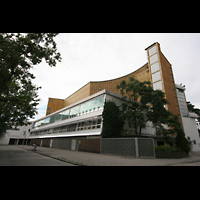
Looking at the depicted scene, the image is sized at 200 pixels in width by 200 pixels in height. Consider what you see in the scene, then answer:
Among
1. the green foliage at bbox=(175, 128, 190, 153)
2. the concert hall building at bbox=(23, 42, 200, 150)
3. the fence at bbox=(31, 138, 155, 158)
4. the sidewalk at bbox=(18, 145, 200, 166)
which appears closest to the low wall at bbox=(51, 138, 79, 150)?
the concert hall building at bbox=(23, 42, 200, 150)

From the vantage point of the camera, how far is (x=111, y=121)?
16656 mm

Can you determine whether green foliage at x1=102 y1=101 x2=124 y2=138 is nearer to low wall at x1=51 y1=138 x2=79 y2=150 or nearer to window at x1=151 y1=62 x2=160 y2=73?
low wall at x1=51 y1=138 x2=79 y2=150

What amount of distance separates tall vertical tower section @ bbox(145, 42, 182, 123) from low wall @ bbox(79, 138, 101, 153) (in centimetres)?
2169

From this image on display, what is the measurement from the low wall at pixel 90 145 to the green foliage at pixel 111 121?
4.97 ft

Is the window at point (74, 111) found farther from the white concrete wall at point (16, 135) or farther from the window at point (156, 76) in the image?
the white concrete wall at point (16, 135)

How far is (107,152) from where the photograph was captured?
14.7 meters

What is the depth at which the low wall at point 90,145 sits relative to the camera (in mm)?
16117

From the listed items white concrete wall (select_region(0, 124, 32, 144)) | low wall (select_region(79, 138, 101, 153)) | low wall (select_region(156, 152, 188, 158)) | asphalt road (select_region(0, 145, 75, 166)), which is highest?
white concrete wall (select_region(0, 124, 32, 144))

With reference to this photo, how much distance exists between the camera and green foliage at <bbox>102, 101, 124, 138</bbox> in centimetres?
1609

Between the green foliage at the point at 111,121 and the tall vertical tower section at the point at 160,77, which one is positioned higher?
the tall vertical tower section at the point at 160,77

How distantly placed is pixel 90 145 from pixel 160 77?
2520 centimetres

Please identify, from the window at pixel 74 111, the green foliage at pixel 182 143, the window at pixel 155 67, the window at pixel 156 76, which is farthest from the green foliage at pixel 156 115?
the window at pixel 155 67
